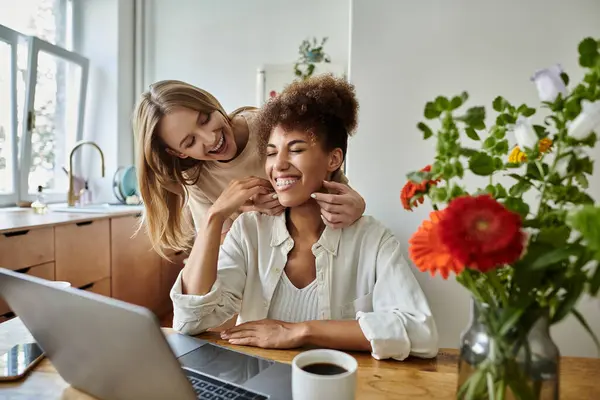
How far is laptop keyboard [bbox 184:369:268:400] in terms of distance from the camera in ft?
2.21

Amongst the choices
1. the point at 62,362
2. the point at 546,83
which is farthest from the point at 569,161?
the point at 62,362

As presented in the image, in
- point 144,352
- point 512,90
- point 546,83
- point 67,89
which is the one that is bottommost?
point 144,352

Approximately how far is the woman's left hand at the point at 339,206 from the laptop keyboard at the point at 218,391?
0.54m

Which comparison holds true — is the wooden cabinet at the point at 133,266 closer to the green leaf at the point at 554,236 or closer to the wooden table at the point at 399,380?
the wooden table at the point at 399,380

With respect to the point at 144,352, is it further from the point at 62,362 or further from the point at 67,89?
the point at 67,89

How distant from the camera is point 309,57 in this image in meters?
3.17

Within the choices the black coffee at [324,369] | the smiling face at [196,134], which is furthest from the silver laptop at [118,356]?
the smiling face at [196,134]

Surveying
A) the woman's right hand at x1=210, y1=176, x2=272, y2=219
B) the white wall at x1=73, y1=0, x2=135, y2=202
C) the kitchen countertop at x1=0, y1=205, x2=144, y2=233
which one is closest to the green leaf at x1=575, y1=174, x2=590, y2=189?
the woman's right hand at x1=210, y1=176, x2=272, y2=219

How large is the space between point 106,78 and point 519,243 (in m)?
3.77

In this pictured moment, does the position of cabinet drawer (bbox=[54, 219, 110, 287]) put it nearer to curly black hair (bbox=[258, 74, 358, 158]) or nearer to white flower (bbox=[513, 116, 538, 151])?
curly black hair (bbox=[258, 74, 358, 158])

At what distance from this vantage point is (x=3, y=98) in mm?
2912

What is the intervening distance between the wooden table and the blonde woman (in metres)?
0.58

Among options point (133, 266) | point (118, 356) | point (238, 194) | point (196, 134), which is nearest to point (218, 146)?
point (196, 134)

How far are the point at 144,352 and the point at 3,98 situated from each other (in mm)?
3036
